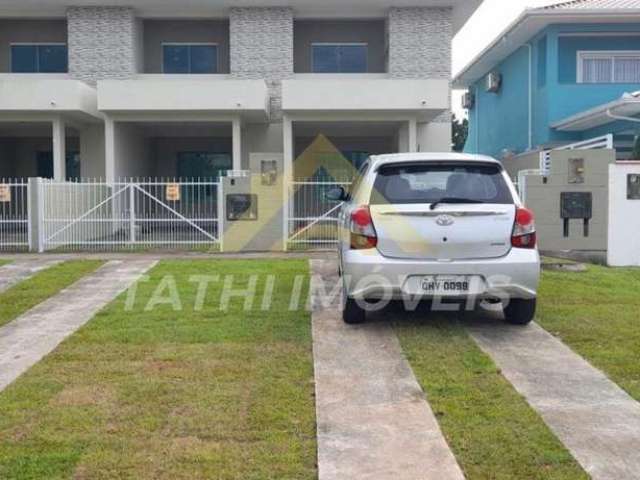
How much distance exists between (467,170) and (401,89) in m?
11.6

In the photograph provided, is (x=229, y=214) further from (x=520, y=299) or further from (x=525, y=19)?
(x=525, y=19)

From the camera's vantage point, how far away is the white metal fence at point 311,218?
14911mm

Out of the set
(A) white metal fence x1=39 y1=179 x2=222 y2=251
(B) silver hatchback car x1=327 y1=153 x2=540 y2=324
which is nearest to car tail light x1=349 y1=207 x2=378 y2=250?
(B) silver hatchback car x1=327 y1=153 x2=540 y2=324

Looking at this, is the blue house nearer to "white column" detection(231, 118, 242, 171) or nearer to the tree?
"white column" detection(231, 118, 242, 171)

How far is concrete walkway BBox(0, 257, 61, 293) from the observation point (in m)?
10.4

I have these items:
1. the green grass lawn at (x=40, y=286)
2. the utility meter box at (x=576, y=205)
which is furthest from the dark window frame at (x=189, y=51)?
the utility meter box at (x=576, y=205)

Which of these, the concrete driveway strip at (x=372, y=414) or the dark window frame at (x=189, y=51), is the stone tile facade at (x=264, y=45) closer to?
the dark window frame at (x=189, y=51)

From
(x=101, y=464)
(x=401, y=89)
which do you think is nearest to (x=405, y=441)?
(x=101, y=464)

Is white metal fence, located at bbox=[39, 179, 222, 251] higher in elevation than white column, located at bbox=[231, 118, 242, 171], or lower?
lower

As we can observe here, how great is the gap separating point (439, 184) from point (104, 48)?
16556mm

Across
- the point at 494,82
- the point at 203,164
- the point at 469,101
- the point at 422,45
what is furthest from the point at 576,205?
the point at 469,101

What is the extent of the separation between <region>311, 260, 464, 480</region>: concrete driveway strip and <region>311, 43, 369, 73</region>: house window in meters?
16.4

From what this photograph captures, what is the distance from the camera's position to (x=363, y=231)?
6.57 meters

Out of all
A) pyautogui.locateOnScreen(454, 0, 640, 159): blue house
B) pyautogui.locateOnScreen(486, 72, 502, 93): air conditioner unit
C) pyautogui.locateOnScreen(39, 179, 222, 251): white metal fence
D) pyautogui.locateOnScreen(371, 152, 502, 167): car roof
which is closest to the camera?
pyautogui.locateOnScreen(371, 152, 502, 167): car roof
